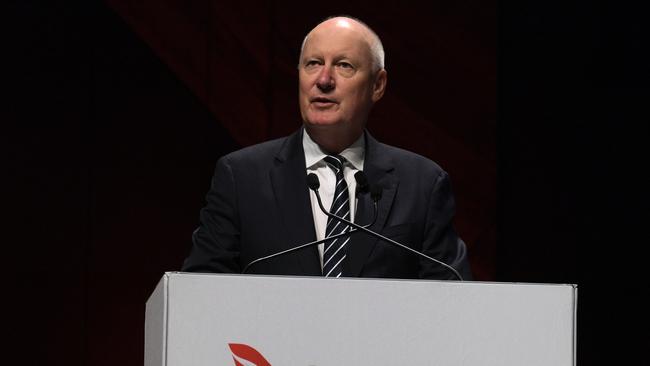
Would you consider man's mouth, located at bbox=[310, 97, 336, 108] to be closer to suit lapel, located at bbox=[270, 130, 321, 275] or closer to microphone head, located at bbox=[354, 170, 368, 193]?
suit lapel, located at bbox=[270, 130, 321, 275]

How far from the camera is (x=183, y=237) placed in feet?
11.5

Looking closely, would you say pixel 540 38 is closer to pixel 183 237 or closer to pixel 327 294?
pixel 183 237

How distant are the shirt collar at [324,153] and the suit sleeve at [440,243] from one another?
0.16 meters

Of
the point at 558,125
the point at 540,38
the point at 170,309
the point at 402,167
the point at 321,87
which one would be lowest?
the point at 170,309

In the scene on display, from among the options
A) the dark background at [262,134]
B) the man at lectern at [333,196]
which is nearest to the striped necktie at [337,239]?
the man at lectern at [333,196]

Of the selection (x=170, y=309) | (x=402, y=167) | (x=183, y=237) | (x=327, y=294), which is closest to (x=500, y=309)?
(x=327, y=294)

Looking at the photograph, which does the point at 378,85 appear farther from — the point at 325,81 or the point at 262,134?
the point at 262,134

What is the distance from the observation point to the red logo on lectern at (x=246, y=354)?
4.44 feet

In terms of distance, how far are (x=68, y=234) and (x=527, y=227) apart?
156cm

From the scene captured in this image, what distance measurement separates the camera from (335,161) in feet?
6.74

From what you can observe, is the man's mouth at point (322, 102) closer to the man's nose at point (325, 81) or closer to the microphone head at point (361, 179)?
the man's nose at point (325, 81)

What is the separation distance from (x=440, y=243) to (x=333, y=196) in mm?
237

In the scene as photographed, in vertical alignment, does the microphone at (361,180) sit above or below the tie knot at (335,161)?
below

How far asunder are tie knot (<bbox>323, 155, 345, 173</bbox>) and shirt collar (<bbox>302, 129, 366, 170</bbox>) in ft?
0.07
